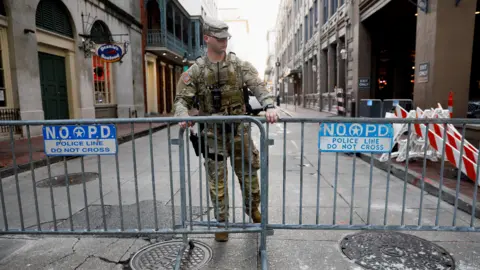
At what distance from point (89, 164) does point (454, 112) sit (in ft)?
34.1

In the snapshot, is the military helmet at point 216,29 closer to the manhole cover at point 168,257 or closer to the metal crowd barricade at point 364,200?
the metal crowd barricade at point 364,200

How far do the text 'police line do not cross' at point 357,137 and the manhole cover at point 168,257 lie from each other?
60.5 inches

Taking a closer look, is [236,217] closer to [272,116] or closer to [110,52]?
[272,116]

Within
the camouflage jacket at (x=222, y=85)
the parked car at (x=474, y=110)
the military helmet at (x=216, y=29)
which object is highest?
the military helmet at (x=216, y=29)

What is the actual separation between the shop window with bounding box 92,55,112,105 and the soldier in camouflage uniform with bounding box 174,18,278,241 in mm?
13789

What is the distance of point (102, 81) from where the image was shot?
16.5m

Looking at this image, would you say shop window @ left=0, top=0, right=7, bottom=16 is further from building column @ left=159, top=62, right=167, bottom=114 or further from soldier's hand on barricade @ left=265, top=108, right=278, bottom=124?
building column @ left=159, top=62, right=167, bottom=114

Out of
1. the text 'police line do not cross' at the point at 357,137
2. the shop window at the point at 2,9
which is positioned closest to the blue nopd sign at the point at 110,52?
the shop window at the point at 2,9

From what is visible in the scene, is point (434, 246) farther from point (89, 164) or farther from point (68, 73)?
point (68, 73)

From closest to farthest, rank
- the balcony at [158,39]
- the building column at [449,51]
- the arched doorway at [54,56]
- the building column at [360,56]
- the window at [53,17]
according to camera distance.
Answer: the building column at [449,51], the window at [53,17], the arched doorway at [54,56], the building column at [360,56], the balcony at [158,39]

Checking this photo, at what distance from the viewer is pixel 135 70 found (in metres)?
19.6

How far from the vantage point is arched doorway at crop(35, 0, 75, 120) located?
1177cm

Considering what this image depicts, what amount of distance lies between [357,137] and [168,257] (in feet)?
6.96

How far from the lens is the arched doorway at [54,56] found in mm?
11773
